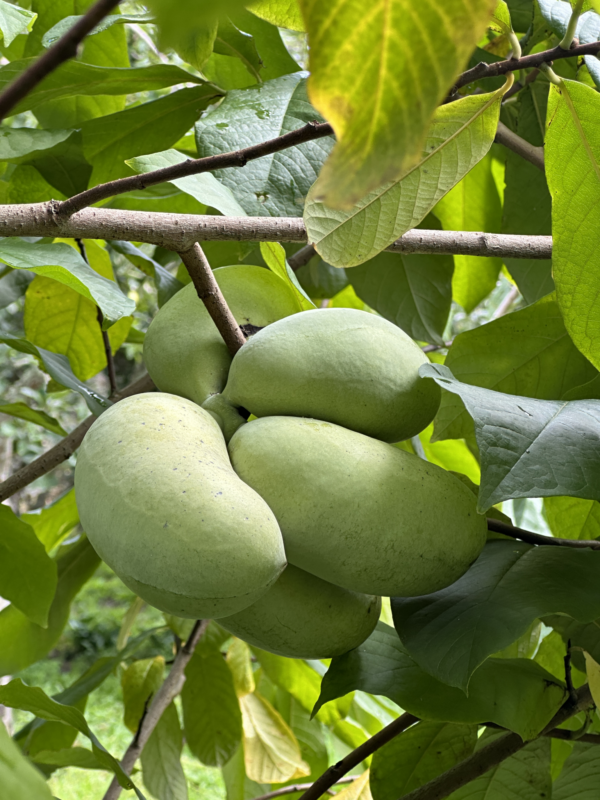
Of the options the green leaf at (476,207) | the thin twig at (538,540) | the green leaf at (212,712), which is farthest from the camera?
the green leaf at (212,712)

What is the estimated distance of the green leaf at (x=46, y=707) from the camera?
1.75ft

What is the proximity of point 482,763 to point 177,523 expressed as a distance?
324 millimetres

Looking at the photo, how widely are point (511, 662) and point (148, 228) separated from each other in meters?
0.38

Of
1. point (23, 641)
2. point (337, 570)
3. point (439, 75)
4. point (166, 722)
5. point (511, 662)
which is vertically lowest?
point (166, 722)

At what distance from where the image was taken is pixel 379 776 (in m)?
0.60

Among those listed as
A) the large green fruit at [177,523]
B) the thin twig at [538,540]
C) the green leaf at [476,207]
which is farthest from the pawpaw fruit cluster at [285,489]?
the green leaf at [476,207]

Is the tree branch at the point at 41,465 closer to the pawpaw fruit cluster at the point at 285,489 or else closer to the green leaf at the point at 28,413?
the green leaf at the point at 28,413

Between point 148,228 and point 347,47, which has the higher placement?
point 347,47

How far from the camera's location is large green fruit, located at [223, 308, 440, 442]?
A: 419mm

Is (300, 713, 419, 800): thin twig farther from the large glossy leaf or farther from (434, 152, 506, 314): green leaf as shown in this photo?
(434, 152, 506, 314): green leaf

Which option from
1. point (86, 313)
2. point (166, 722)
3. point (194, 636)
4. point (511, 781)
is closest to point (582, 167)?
point (511, 781)

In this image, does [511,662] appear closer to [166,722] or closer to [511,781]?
[511,781]

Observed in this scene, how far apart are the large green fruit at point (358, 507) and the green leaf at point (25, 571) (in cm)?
33

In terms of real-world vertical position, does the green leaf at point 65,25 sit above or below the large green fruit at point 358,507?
above
